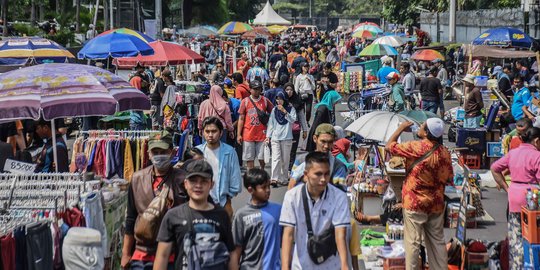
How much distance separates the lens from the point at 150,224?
750 cm

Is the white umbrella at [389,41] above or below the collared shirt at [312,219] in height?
above

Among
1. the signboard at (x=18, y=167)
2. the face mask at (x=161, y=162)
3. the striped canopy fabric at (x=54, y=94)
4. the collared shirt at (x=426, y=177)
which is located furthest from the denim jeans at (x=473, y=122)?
the face mask at (x=161, y=162)

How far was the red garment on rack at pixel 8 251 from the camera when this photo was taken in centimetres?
734

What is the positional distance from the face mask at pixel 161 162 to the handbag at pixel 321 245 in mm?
1519

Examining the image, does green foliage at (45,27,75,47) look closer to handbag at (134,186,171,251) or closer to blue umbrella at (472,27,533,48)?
blue umbrella at (472,27,533,48)

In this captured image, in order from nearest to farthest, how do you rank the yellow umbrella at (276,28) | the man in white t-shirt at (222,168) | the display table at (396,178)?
the man in white t-shirt at (222,168), the display table at (396,178), the yellow umbrella at (276,28)

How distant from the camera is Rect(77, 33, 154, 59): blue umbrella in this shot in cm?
2034

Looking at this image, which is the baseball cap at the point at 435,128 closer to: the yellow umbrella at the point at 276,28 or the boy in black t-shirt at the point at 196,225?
the boy in black t-shirt at the point at 196,225

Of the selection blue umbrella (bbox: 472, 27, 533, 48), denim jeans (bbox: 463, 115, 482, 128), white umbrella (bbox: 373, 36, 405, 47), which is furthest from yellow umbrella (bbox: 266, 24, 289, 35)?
denim jeans (bbox: 463, 115, 482, 128)

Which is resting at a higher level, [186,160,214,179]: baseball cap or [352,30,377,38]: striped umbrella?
[352,30,377,38]: striped umbrella

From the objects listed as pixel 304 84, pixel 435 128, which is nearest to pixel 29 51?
pixel 304 84

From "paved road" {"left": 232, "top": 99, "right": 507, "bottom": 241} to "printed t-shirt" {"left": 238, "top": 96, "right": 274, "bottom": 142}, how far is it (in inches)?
36.1

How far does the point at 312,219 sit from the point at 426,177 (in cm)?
251

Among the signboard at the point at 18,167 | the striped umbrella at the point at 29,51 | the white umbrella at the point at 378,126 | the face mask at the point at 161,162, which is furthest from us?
the striped umbrella at the point at 29,51
